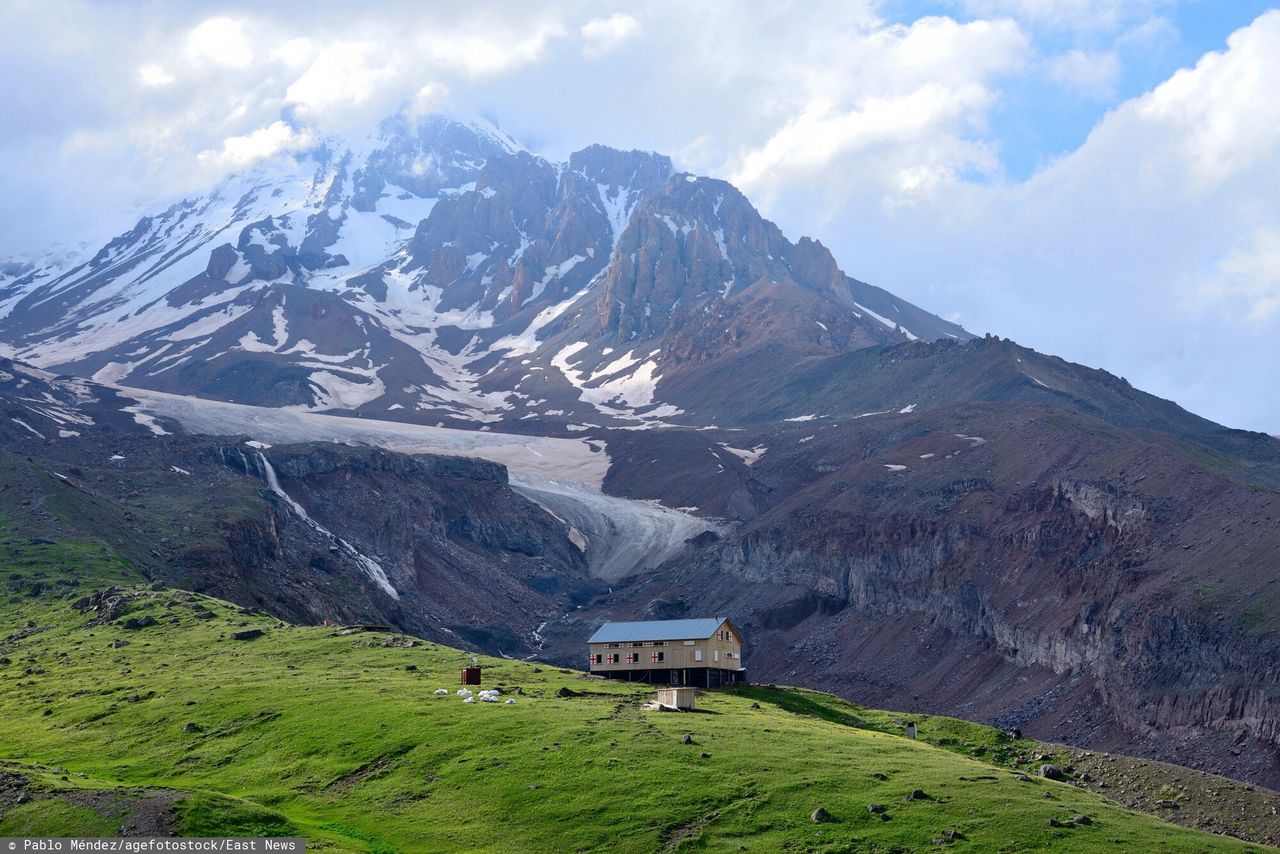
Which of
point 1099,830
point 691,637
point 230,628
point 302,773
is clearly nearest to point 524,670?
point 691,637

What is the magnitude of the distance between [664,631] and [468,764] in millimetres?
44058

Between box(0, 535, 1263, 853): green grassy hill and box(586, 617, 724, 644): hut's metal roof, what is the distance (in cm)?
868

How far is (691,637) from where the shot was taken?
382ft

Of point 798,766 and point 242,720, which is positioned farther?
point 242,720

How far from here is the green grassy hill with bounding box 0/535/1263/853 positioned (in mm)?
64625

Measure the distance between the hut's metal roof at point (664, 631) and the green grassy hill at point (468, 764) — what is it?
868 cm

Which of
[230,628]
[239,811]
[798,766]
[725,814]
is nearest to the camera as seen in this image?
[239,811]

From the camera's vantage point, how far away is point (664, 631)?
118562 millimetres

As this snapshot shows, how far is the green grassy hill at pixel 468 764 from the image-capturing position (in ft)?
212

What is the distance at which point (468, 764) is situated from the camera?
7588 cm

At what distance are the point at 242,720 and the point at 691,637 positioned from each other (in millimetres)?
A: 40996

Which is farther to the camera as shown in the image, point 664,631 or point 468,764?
point 664,631

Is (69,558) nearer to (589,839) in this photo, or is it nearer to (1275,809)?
(589,839)

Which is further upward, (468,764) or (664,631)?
(664,631)
